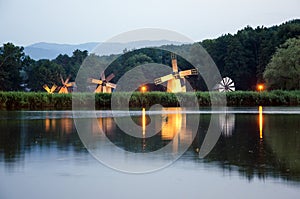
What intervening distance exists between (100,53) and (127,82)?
1002 inches

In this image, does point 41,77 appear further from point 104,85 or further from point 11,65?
point 104,85

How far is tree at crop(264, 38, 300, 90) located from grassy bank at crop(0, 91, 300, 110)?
303 inches

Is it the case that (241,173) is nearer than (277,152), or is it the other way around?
(241,173)

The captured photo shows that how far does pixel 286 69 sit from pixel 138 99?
2267 cm

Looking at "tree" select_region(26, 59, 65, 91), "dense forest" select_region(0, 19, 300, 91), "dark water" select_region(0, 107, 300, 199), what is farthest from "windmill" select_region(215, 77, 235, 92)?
"dark water" select_region(0, 107, 300, 199)

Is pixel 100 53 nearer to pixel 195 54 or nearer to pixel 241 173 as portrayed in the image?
pixel 195 54

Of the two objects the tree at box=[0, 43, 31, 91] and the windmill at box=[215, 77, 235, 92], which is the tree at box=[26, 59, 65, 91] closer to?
the tree at box=[0, 43, 31, 91]

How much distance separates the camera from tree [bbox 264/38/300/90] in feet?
208

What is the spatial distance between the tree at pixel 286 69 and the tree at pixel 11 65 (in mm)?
41107

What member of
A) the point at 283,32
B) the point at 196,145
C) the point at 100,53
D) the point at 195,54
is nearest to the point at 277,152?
the point at 196,145

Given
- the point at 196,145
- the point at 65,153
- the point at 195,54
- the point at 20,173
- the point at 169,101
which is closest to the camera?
the point at 20,173

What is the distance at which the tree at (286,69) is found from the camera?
63531mm

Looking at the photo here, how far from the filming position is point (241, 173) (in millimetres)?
9430

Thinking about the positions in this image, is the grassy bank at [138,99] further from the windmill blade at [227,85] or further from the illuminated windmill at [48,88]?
the illuminated windmill at [48,88]
